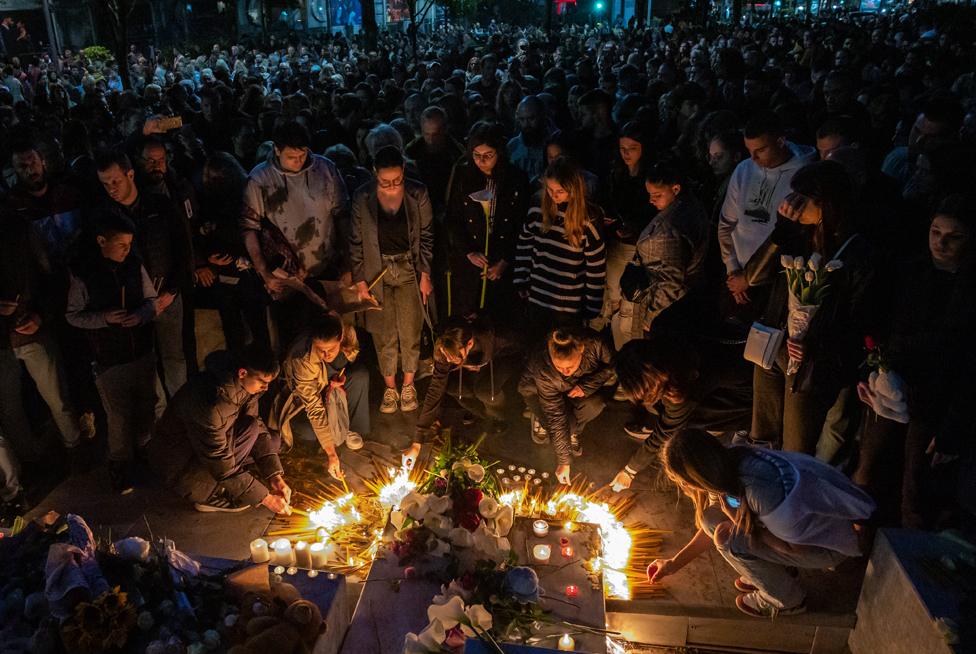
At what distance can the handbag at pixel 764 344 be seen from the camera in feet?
12.0

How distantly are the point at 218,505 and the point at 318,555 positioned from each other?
92 centimetres

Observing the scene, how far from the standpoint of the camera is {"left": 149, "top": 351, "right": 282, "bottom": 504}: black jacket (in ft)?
11.8

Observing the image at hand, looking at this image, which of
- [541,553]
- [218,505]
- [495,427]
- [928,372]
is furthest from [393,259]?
[928,372]

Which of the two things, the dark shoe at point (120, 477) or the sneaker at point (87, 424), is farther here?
the sneaker at point (87, 424)

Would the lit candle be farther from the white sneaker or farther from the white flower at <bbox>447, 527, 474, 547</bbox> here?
the white sneaker

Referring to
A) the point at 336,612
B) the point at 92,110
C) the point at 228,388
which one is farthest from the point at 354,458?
the point at 92,110

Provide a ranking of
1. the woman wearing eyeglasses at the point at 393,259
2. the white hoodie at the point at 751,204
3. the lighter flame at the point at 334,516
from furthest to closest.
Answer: the woman wearing eyeglasses at the point at 393,259, the white hoodie at the point at 751,204, the lighter flame at the point at 334,516

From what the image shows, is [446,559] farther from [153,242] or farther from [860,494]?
[153,242]

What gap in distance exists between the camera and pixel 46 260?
4039mm

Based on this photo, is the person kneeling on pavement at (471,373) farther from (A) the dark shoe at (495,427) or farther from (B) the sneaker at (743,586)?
(B) the sneaker at (743,586)

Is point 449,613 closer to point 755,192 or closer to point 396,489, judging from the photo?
point 396,489

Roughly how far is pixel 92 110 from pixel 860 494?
330 inches

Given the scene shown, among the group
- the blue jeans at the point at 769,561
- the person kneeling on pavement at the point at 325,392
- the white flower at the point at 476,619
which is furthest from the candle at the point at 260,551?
the blue jeans at the point at 769,561

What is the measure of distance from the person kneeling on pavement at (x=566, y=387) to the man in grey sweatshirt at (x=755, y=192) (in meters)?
0.96
